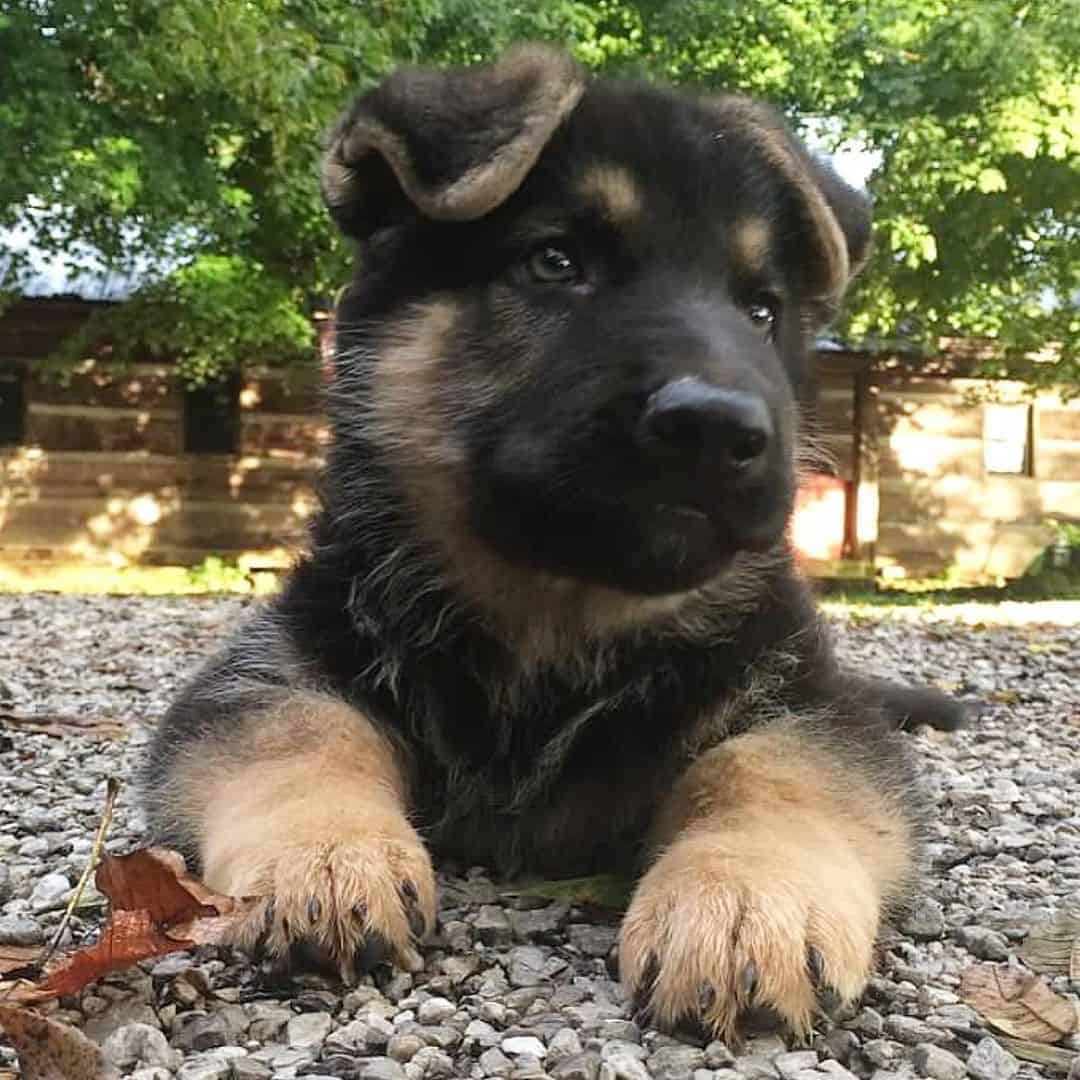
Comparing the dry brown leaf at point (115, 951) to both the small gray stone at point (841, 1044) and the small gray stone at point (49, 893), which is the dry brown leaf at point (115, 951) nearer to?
the small gray stone at point (49, 893)

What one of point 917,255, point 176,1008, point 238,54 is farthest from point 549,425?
point 917,255

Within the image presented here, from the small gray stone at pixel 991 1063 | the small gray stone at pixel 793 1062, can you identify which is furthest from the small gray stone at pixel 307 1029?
the small gray stone at pixel 991 1063

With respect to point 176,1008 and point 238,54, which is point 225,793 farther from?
point 238,54

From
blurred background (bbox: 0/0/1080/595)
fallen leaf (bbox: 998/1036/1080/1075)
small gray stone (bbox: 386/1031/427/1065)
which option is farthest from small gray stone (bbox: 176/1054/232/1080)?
blurred background (bbox: 0/0/1080/595)

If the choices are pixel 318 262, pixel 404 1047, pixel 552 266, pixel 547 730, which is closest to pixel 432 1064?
pixel 404 1047

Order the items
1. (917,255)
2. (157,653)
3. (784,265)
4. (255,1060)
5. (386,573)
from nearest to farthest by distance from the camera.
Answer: (255,1060) < (386,573) < (784,265) < (157,653) < (917,255)

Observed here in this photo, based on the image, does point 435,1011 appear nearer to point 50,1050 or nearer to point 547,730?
point 50,1050
